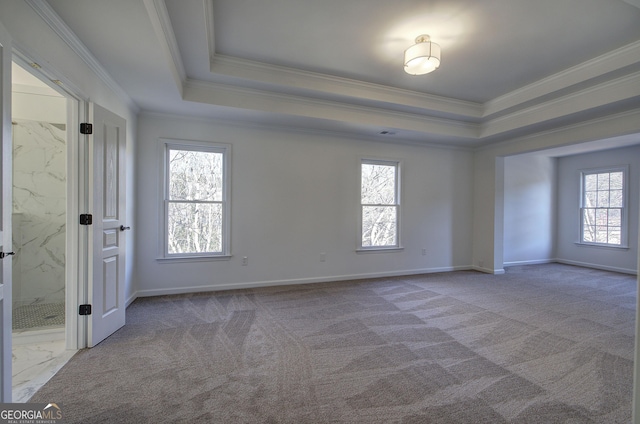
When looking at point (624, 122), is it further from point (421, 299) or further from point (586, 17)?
point (421, 299)

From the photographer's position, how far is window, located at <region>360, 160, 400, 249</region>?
200 inches

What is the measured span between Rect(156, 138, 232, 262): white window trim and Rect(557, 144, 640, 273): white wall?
762cm

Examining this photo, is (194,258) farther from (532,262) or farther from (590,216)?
(590,216)

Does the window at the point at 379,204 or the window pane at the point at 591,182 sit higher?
the window pane at the point at 591,182

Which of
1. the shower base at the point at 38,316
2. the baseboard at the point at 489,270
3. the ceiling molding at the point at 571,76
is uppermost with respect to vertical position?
the ceiling molding at the point at 571,76

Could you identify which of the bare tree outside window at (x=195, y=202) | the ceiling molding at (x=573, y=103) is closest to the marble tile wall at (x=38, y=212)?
the bare tree outside window at (x=195, y=202)

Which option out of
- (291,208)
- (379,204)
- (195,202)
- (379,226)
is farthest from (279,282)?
(379,204)

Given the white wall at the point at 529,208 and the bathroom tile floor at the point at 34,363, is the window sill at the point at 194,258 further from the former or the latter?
the white wall at the point at 529,208

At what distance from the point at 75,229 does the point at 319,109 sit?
3.15 m

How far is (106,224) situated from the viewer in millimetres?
2645

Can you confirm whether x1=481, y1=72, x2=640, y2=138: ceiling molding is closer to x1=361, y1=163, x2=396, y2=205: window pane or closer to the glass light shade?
x1=361, y1=163, x2=396, y2=205: window pane

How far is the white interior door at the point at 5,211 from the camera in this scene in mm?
1430

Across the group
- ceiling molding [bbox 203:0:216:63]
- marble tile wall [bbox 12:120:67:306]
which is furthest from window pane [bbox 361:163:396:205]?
marble tile wall [bbox 12:120:67:306]

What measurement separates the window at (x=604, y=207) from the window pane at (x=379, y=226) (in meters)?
4.90
